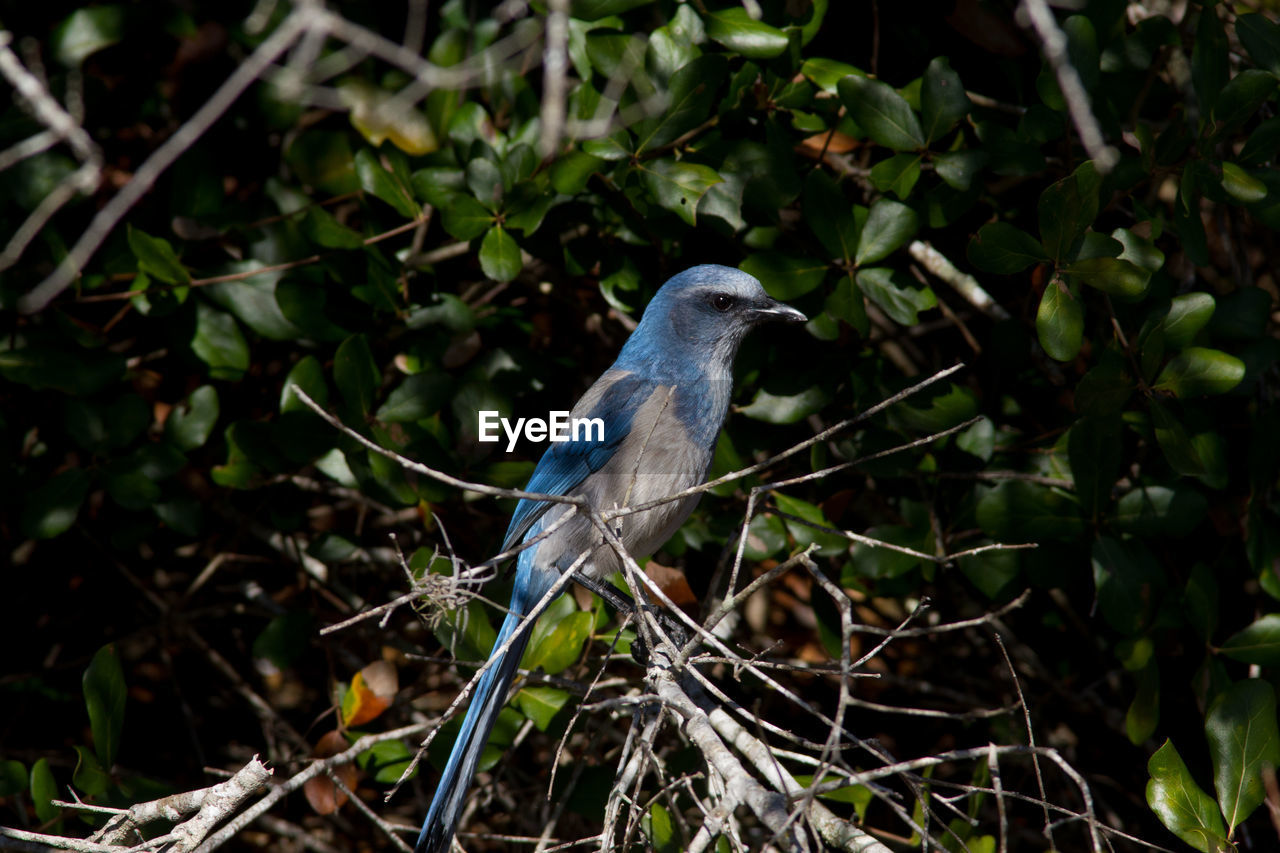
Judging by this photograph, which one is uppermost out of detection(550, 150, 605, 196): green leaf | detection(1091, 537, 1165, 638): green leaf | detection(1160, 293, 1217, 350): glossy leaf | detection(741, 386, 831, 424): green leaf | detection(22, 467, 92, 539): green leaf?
detection(550, 150, 605, 196): green leaf

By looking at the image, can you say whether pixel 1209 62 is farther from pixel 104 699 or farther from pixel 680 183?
pixel 104 699

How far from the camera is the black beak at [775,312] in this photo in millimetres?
3189

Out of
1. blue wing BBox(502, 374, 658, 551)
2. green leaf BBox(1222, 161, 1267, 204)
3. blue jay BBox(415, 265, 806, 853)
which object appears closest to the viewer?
green leaf BBox(1222, 161, 1267, 204)

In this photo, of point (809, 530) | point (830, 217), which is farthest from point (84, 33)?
point (809, 530)

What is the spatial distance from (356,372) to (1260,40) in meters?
2.72

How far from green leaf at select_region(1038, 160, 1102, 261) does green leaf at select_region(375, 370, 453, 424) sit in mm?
1789

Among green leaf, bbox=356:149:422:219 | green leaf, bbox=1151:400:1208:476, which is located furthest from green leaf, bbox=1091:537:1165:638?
green leaf, bbox=356:149:422:219

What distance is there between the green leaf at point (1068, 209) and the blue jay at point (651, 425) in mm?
783

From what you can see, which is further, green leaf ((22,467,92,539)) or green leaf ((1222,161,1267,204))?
green leaf ((22,467,92,539))

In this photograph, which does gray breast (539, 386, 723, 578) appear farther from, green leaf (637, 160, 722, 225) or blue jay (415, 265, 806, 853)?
green leaf (637, 160, 722, 225)

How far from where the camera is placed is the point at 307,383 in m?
3.25

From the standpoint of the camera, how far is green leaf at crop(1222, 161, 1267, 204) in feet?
8.95

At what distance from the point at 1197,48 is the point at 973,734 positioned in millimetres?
2663

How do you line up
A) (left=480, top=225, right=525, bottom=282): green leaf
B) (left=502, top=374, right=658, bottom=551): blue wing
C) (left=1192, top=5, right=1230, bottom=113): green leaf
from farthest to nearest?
(left=502, top=374, right=658, bottom=551): blue wing < (left=480, top=225, right=525, bottom=282): green leaf < (left=1192, top=5, right=1230, bottom=113): green leaf
